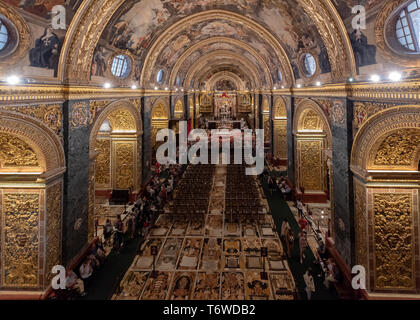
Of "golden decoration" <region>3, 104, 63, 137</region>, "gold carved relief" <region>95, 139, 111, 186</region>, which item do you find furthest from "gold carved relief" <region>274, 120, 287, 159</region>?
"golden decoration" <region>3, 104, 63, 137</region>

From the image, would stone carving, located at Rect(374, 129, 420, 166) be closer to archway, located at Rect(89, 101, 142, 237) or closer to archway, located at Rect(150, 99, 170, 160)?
archway, located at Rect(89, 101, 142, 237)

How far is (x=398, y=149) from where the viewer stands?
775cm

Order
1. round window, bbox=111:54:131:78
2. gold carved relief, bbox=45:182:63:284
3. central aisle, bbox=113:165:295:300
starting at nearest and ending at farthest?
gold carved relief, bbox=45:182:63:284 < central aisle, bbox=113:165:295:300 < round window, bbox=111:54:131:78

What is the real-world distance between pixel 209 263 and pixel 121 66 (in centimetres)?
1005

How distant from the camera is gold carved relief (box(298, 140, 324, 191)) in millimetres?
16094

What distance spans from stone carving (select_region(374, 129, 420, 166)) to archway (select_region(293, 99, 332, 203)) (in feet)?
26.1

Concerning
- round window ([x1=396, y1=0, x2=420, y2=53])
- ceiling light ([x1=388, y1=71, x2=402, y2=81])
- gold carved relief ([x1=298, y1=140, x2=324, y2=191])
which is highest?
round window ([x1=396, y1=0, x2=420, y2=53])

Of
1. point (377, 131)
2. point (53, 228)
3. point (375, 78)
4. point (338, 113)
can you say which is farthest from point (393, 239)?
point (53, 228)

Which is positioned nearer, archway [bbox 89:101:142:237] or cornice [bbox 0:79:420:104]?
cornice [bbox 0:79:420:104]

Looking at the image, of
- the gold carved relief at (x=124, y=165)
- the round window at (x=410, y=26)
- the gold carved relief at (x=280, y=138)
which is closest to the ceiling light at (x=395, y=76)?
the round window at (x=410, y=26)

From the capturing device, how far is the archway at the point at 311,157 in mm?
15836

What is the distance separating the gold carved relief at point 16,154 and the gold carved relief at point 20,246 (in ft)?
3.24

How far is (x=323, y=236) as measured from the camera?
1238 cm

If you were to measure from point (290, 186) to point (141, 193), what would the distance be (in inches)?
356
